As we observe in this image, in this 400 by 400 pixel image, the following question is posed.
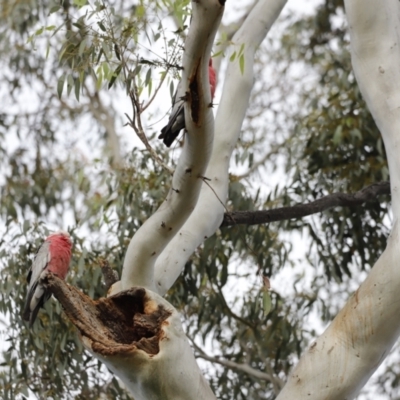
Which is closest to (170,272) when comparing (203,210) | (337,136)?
(203,210)

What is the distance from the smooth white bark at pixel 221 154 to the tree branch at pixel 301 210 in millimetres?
181

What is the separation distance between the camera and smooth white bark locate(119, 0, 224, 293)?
2.54 meters

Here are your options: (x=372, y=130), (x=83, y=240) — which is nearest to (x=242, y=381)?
(x=83, y=240)

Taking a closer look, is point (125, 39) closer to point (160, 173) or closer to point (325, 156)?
point (160, 173)

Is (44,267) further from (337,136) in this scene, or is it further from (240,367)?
(337,136)

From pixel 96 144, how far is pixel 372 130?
3740 millimetres

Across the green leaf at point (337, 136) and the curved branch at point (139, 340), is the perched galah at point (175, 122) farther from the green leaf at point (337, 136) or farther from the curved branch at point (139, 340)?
the green leaf at point (337, 136)

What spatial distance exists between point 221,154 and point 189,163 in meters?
1.04

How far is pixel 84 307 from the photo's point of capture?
9.45 feet

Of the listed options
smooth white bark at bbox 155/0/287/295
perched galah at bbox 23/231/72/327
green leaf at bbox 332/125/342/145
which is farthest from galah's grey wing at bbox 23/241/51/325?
green leaf at bbox 332/125/342/145

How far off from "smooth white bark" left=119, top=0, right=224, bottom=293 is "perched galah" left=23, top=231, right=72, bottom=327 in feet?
3.38

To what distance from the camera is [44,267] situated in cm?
408

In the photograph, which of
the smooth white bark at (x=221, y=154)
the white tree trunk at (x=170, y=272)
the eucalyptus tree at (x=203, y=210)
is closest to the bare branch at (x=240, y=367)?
the eucalyptus tree at (x=203, y=210)

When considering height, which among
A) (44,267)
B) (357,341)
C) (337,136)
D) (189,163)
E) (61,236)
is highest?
(337,136)
